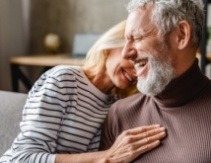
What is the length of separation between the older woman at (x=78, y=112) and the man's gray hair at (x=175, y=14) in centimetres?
28

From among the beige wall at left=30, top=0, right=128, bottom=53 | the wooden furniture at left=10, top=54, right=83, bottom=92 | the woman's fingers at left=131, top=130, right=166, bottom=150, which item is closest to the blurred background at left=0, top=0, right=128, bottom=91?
the beige wall at left=30, top=0, right=128, bottom=53

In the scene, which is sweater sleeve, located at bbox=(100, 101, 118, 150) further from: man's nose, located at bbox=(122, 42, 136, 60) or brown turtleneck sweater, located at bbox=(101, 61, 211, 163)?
man's nose, located at bbox=(122, 42, 136, 60)

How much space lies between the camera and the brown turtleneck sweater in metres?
1.18

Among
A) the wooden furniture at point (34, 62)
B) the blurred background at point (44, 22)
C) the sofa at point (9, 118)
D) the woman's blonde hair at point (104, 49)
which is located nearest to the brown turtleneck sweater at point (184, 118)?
the woman's blonde hair at point (104, 49)

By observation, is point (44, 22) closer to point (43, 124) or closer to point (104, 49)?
point (104, 49)

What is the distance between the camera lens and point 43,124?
4.53ft

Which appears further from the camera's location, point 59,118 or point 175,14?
point 59,118

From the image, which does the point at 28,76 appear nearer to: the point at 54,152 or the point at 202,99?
the point at 54,152

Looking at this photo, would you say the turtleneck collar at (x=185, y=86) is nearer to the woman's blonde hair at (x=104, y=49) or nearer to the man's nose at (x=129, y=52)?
the man's nose at (x=129, y=52)

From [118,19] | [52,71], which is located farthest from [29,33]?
[52,71]

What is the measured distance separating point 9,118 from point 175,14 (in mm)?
878

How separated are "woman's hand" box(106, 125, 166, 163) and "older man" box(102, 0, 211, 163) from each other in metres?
0.02

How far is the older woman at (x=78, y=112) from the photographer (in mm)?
1356

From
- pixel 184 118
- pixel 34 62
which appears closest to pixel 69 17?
pixel 34 62
